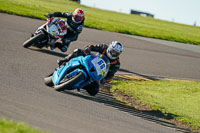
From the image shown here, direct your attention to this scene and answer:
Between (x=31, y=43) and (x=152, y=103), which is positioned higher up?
(x=31, y=43)

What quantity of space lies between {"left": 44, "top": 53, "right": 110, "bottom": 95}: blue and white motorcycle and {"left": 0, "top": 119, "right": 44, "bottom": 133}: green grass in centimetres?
308

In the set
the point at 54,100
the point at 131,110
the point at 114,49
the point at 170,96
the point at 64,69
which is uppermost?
the point at 114,49

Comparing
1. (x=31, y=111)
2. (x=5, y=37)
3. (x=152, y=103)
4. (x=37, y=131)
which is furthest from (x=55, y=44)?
(x=37, y=131)

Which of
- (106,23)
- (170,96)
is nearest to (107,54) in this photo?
(170,96)

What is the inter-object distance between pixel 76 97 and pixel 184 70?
8750 mm

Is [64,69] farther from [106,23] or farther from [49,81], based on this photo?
[106,23]

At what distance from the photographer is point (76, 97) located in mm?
8781

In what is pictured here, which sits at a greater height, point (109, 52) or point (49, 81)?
point (109, 52)

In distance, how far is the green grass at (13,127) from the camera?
5180 mm

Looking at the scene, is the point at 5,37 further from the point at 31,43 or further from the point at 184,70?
the point at 184,70

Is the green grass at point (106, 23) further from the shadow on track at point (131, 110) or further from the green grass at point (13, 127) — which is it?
the green grass at point (13, 127)

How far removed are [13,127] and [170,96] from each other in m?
7.00

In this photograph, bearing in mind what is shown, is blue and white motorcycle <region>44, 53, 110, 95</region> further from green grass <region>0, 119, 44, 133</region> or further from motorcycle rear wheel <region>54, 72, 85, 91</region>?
green grass <region>0, 119, 44, 133</region>

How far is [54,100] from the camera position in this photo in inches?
311
